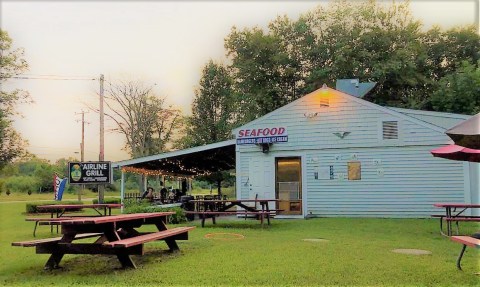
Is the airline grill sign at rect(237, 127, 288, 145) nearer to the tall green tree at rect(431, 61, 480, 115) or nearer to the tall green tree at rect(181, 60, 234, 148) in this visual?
the tall green tree at rect(431, 61, 480, 115)

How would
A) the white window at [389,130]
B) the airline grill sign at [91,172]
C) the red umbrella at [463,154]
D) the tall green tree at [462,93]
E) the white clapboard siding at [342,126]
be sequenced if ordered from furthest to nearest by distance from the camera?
1. the tall green tree at [462,93]
2. the airline grill sign at [91,172]
3. the white window at [389,130]
4. the white clapboard siding at [342,126]
5. the red umbrella at [463,154]

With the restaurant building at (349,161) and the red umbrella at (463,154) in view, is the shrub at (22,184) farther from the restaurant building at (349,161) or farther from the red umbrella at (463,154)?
the red umbrella at (463,154)

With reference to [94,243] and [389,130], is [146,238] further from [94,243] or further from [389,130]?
[389,130]

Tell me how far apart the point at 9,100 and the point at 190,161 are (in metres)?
13.4

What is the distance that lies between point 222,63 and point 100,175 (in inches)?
702

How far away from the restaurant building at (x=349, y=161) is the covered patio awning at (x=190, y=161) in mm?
719

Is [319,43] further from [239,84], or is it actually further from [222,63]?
[222,63]

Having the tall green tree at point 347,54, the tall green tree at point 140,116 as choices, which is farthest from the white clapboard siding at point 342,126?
the tall green tree at point 140,116

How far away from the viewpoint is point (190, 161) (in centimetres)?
1850

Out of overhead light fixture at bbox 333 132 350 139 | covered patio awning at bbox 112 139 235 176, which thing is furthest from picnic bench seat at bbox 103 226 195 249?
covered patio awning at bbox 112 139 235 176

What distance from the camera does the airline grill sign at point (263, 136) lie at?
45.8ft

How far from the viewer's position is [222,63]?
1291 inches

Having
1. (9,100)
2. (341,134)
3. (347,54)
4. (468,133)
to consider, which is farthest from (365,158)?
(9,100)

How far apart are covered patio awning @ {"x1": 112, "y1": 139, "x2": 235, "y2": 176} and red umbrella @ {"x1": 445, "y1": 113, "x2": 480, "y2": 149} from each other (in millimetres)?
10414
